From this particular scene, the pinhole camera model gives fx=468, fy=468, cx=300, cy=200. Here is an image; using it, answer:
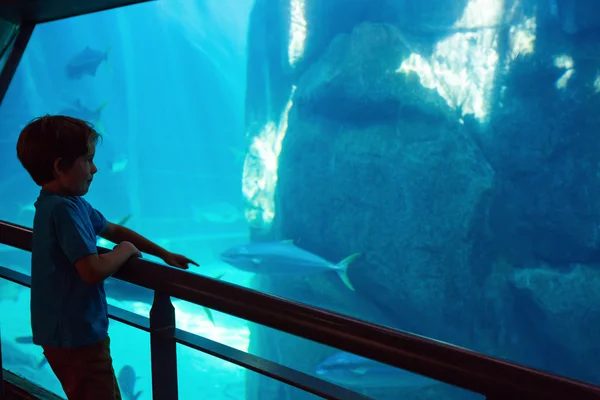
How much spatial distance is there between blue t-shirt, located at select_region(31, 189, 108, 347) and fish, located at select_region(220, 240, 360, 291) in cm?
576

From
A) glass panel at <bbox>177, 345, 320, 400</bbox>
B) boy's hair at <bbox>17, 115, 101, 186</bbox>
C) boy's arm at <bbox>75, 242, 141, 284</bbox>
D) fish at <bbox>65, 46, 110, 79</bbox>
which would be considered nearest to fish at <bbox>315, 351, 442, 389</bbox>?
boy's arm at <bbox>75, 242, 141, 284</bbox>

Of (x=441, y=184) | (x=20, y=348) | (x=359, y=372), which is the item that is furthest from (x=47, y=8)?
(x=20, y=348)

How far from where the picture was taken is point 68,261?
133cm

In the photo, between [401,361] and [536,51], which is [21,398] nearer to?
[401,361]

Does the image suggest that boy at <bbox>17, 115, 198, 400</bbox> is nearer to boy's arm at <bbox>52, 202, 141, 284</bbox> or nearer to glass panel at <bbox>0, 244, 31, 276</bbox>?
boy's arm at <bbox>52, 202, 141, 284</bbox>

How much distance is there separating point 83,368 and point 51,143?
661 millimetres

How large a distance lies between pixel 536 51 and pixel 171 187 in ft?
128

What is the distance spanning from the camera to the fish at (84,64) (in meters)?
10.0

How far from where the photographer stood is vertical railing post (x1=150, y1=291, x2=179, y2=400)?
4.09 ft

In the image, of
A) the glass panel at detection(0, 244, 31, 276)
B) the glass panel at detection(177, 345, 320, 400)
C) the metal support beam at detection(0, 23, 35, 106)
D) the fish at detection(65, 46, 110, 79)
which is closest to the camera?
the metal support beam at detection(0, 23, 35, 106)

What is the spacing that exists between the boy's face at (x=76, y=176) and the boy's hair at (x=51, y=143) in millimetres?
13

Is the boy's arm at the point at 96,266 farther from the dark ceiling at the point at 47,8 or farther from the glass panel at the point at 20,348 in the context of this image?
the glass panel at the point at 20,348

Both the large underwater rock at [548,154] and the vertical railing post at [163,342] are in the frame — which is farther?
the large underwater rock at [548,154]

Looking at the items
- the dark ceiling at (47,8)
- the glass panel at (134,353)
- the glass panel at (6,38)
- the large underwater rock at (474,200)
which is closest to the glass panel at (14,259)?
the glass panel at (134,353)
